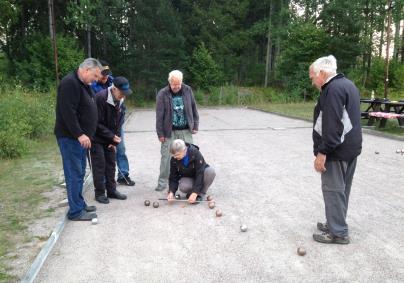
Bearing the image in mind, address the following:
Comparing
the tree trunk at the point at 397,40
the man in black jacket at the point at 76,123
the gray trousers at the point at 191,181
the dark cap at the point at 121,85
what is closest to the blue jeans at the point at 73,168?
the man in black jacket at the point at 76,123

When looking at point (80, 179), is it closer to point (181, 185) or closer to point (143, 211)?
point (143, 211)

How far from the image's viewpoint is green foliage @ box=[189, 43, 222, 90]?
119 feet

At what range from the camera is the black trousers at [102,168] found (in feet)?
18.3

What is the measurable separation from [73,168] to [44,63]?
2733 cm

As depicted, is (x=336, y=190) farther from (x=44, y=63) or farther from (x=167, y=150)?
(x=44, y=63)

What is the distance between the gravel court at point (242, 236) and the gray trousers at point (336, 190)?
8.9 inches

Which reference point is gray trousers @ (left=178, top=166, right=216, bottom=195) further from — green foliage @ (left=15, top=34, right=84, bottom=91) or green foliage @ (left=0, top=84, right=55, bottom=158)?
green foliage @ (left=15, top=34, right=84, bottom=91)

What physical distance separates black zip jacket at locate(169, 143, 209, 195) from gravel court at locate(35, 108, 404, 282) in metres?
0.27

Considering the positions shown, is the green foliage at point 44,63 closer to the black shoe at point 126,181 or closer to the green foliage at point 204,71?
the green foliage at point 204,71

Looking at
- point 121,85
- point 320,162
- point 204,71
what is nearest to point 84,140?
point 121,85

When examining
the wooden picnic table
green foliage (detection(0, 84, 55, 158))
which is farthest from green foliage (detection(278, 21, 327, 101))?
green foliage (detection(0, 84, 55, 158))

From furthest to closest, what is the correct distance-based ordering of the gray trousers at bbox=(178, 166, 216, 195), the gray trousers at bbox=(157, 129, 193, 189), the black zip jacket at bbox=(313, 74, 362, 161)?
the gray trousers at bbox=(157, 129, 193, 189) → the gray trousers at bbox=(178, 166, 216, 195) → the black zip jacket at bbox=(313, 74, 362, 161)

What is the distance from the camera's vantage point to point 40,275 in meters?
3.54

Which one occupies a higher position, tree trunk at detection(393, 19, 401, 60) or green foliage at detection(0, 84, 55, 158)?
tree trunk at detection(393, 19, 401, 60)
